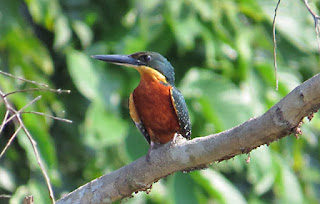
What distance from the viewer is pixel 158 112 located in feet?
11.7

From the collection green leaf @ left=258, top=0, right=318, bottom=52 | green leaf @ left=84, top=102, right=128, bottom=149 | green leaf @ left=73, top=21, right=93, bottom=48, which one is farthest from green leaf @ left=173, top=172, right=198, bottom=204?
green leaf @ left=258, top=0, right=318, bottom=52

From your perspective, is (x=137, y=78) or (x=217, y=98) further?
(x=137, y=78)

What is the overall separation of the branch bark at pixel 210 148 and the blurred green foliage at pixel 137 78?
1.81 m

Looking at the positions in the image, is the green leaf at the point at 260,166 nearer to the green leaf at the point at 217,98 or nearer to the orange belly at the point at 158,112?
the green leaf at the point at 217,98

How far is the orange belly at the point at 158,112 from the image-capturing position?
3539mm

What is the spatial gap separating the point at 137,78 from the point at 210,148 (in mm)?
2709

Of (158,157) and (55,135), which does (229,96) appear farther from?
(158,157)

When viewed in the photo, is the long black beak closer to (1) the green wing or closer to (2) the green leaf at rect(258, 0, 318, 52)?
(1) the green wing

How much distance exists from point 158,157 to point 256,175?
230 centimetres

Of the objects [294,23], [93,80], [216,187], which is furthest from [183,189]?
[294,23]

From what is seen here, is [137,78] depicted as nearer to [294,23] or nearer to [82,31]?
[82,31]

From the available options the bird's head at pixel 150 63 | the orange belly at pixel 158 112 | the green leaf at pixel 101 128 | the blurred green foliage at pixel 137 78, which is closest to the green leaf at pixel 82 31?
the blurred green foliage at pixel 137 78

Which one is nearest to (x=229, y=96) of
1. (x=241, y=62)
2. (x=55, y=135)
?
(x=241, y=62)

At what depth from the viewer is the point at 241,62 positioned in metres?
5.33
